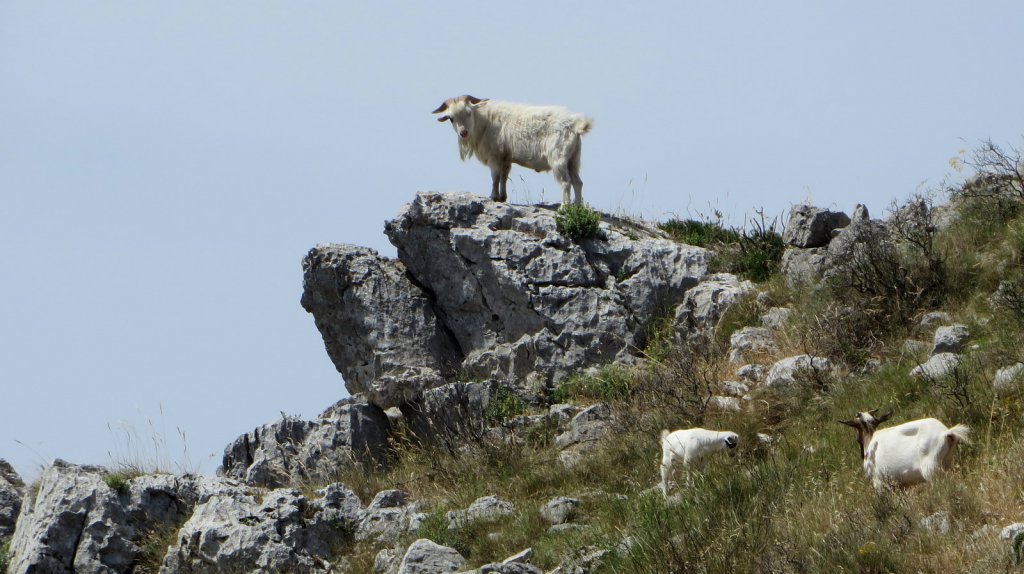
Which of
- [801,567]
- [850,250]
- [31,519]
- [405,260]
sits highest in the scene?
[405,260]

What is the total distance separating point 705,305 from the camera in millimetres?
13719

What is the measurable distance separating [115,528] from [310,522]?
2054 millimetres

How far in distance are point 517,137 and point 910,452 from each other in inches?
368

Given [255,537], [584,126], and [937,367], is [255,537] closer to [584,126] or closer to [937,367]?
[937,367]

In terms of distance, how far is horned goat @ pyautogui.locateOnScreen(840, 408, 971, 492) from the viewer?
274 inches

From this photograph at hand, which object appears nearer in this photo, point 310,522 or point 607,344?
point 310,522

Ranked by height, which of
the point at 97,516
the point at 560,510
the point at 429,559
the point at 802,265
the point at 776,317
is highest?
the point at 802,265

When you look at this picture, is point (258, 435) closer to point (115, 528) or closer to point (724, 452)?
point (115, 528)

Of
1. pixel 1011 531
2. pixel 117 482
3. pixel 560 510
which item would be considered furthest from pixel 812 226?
pixel 1011 531

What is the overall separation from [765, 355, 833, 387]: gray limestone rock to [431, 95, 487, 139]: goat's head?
20.7ft

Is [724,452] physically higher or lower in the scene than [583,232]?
lower

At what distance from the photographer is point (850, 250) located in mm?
13234

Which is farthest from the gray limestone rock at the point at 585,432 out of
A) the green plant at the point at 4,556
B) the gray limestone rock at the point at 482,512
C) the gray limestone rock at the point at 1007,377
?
the green plant at the point at 4,556

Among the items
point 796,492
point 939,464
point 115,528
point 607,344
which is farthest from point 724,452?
point 115,528
